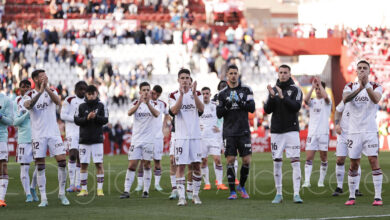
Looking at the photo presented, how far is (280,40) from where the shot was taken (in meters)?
51.9

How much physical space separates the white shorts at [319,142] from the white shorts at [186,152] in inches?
204

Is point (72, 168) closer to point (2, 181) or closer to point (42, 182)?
point (2, 181)

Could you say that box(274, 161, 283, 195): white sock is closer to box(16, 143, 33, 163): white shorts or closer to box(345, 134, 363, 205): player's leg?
box(345, 134, 363, 205): player's leg

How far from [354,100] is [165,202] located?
4177 mm

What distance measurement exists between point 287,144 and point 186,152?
194cm

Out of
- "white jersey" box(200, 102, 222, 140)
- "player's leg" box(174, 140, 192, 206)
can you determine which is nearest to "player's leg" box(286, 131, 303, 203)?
"player's leg" box(174, 140, 192, 206)

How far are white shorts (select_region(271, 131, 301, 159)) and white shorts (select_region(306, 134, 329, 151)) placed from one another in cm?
420

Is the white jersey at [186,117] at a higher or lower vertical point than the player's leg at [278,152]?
higher

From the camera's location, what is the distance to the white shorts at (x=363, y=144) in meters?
14.6

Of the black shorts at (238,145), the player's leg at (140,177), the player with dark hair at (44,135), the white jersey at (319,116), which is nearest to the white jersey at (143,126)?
the player's leg at (140,177)

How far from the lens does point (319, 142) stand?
64.5ft

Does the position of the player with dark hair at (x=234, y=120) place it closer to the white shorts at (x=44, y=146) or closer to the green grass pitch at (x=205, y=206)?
the green grass pitch at (x=205, y=206)

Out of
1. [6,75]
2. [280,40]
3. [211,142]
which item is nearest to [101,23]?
[6,75]

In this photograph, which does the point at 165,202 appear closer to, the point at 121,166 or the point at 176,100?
the point at 176,100
